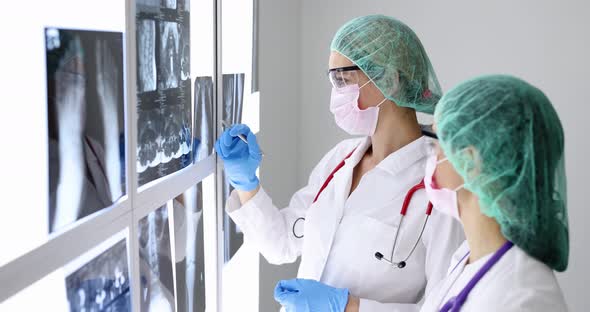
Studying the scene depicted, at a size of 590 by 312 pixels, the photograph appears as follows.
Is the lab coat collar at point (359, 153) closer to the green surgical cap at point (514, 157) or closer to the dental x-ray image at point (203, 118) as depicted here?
the dental x-ray image at point (203, 118)

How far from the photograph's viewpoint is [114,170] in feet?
3.03

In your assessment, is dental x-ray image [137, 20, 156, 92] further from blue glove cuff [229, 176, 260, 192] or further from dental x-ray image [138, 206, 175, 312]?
blue glove cuff [229, 176, 260, 192]

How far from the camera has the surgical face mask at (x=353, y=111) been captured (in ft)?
5.12

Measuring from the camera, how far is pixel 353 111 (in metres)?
1.56

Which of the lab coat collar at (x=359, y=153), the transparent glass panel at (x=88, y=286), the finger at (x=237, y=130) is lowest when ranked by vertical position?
the transparent glass panel at (x=88, y=286)

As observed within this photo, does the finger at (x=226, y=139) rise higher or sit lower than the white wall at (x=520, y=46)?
lower

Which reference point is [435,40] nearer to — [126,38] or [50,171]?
[126,38]

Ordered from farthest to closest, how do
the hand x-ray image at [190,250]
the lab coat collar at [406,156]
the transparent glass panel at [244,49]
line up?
the transparent glass panel at [244,49], the lab coat collar at [406,156], the hand x-ray image at [190,250]

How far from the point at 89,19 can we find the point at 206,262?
939 mm

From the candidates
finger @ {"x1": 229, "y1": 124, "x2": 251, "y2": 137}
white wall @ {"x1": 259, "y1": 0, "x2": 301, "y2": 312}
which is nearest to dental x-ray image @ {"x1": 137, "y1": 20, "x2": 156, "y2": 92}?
finger @ {"x1": 229, "y1": 124, "x2": 251, "y2": 137}

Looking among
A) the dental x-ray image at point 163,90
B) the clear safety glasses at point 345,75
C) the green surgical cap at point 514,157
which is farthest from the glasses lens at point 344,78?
the green surgical cap at point 514,157

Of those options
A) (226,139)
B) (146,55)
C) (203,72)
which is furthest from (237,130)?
(146,55)

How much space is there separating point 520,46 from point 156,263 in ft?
8.08

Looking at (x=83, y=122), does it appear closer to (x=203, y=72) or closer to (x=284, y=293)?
(x=203, y=72)
